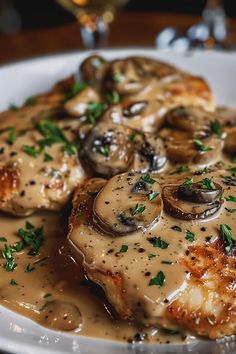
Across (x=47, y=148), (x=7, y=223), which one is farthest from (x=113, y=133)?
(x=7, y=223)

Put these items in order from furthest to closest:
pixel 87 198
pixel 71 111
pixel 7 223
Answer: pixel 71 111 → pixel 7 223 → pixel 87 198

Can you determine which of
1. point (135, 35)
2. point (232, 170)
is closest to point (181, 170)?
point (232, 170)

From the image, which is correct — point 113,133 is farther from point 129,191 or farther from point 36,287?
point 36,287

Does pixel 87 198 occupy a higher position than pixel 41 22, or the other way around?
pixel 87 198

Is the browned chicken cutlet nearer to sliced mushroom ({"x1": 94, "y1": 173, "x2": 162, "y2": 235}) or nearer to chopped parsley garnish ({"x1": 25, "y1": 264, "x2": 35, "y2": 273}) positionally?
sliced mushroom ({"x1": 94, "y1": 173, "x2": 162, "y2": 235})

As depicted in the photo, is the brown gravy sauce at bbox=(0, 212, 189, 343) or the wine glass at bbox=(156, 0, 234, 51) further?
the wine glass at bbox=(156, 0, 234, 51)

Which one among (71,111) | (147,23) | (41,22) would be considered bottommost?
(41,22)

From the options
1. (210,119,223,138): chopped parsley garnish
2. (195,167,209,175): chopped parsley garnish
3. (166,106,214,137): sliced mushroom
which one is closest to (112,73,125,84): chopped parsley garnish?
(166,106,214,137): sliced mushroom
